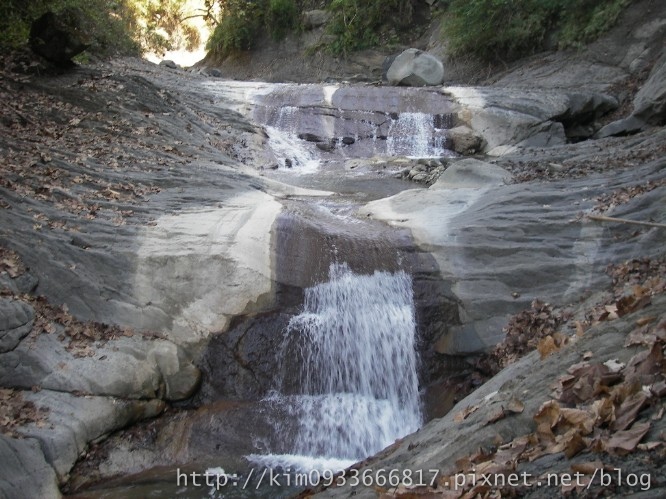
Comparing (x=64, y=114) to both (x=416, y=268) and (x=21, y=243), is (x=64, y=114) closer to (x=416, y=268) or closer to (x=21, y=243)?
(x=21, y=243)

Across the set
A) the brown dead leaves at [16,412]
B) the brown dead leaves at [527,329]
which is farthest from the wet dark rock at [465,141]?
the brown dead leaves at [16,412]

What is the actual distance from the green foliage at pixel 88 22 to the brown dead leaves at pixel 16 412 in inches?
355

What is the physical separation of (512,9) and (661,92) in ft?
32.8

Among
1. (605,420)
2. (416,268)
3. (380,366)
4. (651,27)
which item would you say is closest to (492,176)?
(416,268)

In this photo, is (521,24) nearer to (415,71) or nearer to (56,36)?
(415,71)

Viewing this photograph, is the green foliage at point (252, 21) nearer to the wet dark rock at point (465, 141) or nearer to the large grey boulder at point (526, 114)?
the large grey boulder at point (526, 114)

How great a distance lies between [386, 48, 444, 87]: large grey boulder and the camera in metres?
19.7

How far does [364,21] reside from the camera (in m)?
26.7

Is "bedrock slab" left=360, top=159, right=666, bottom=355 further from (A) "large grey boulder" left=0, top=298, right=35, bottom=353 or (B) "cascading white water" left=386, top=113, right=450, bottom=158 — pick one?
(B) "cascading white water" left=386, top=113, right=450, bottom=158

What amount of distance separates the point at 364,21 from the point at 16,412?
81.2 ft

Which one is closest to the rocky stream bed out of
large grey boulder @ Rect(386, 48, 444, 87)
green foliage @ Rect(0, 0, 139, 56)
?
green foliage @ Rect(0, 0, 139, 56)

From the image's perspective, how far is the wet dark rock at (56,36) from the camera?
484 inches

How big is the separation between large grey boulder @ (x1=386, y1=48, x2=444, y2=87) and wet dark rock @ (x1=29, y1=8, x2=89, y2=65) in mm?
10739

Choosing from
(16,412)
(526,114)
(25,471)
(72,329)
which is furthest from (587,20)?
(25,471)
